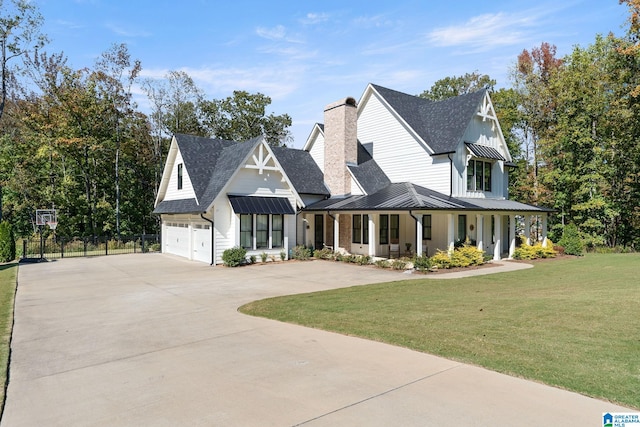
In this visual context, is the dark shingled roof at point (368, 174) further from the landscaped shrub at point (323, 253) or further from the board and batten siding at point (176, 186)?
the board and batten siding at point (176, 186)

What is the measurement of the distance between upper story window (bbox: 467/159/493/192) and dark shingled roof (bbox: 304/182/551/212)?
954 millimetres

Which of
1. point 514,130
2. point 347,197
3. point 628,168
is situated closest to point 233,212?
point 347,197

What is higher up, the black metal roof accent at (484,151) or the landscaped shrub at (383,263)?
the black metal roof accent at (484,151)

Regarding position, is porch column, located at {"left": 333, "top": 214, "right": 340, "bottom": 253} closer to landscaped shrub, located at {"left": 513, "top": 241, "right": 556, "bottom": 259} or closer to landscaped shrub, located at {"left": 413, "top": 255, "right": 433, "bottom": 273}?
landscaped shrub, located at {"left": 413, "top": 255, "right": 433, "bottom": 273}

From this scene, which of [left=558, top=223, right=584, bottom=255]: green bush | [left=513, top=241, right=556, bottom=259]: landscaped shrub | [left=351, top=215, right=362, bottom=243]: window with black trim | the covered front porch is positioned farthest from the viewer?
[left=558, top=223, right=584, bottom=255]: green bush

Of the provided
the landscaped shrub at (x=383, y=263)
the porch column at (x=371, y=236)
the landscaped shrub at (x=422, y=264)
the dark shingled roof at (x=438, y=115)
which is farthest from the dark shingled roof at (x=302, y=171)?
the landscaped shrub at (x=422, y=264)

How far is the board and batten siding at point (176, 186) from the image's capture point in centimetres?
2281

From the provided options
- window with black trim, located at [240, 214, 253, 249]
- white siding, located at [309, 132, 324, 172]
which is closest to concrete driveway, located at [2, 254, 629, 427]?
window with black trim, located at [240, 214, 253, 249]

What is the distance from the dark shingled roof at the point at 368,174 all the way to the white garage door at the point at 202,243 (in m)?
9.07

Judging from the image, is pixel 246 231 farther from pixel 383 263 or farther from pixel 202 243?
pixel 383 263

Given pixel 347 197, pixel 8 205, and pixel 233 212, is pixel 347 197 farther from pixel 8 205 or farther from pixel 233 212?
pixel 8 205

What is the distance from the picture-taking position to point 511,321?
8141 mm

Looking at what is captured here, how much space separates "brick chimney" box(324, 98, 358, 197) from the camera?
24094 millimetres

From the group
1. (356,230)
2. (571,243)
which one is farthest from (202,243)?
(571,243)
